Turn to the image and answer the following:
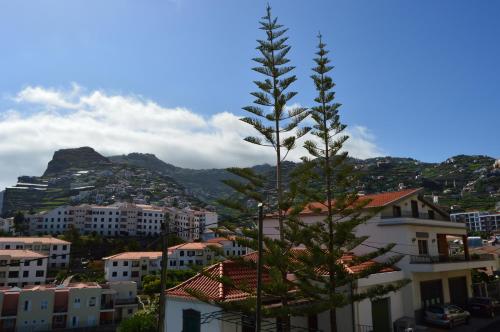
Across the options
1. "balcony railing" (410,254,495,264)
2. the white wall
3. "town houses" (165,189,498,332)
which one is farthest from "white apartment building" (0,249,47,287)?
"balcony railing" (410,254,495,264)

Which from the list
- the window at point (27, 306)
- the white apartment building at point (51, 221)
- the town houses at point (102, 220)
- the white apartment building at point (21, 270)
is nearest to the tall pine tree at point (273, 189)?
the window at point (27, 306)

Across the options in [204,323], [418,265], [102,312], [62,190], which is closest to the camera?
[204,323]

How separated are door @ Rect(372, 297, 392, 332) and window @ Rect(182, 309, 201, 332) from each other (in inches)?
321

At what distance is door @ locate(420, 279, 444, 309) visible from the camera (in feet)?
72.2

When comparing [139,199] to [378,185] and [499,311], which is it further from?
[499,311]

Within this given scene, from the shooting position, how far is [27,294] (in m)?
50.5

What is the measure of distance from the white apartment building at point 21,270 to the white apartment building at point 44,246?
497cm

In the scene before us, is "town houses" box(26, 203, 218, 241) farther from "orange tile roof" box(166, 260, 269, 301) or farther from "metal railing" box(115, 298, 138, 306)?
"orange tile roof" box(166, 260, 269, 301)

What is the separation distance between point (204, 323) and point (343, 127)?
896 cm

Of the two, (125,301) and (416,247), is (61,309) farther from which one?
(416,247)

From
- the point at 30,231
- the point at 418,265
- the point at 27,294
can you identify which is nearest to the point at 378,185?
the point at 30,231

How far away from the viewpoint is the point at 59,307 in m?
52.3

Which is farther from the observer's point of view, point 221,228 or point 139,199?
point 139,199

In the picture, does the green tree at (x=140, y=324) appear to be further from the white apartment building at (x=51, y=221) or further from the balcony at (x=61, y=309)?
the white apartment building at (x=51, y=221)
